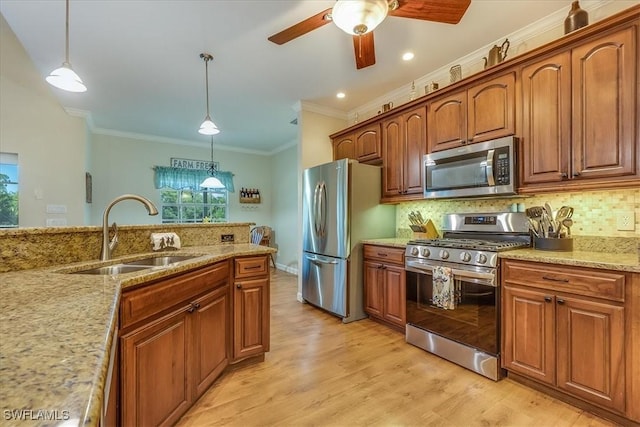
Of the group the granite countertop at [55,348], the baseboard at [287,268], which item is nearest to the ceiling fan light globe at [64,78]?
the granite countertop at [55,348]

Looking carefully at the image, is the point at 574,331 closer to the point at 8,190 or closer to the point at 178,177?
the point at 178,177

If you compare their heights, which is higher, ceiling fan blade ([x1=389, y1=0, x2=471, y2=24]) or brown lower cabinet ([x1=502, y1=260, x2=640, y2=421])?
ceiling fan blade ([x1=389, y1=0, x2=471, y2=24])

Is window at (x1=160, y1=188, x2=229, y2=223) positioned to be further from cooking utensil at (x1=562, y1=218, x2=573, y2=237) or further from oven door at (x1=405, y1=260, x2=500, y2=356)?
cooking utensil at (x1=562, y1=218, x2=573, y2=237)

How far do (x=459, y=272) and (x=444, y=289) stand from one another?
0.58ft

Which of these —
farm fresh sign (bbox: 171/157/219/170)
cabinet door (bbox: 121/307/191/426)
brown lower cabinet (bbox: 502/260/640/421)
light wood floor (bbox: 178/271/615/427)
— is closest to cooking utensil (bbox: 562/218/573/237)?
brown lower cabinet (bbox: 502/260/640/421)

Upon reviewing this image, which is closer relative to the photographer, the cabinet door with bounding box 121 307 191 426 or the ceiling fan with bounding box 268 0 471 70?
the cabinet door with bounding box 121 307 191 426

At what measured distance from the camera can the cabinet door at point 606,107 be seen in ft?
5.71

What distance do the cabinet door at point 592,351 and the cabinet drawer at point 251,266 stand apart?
6.31 ft

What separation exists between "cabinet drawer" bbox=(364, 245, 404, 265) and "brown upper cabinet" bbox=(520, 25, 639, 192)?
1146 millimetres

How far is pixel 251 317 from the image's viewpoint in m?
2.17

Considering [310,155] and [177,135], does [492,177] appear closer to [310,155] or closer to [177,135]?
[310,155]

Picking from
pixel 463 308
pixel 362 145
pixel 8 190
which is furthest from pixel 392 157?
pixel 8 190

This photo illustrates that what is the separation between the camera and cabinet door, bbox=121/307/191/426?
1217 mm

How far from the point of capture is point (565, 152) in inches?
78.8
